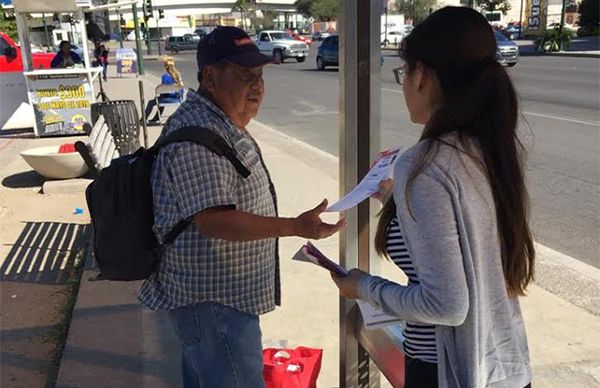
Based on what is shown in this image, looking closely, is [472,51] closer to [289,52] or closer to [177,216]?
[177,216]

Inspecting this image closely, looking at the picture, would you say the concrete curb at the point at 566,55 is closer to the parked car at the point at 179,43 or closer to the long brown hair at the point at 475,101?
the parked car at the point at 179,43

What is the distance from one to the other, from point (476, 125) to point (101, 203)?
44.9 inches

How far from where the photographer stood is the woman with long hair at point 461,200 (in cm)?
134

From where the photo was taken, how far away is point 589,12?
39188mm

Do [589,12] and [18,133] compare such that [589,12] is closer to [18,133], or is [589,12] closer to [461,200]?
[18,133]

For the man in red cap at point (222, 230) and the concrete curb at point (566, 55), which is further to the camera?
the concrete curb at point (566, 55)

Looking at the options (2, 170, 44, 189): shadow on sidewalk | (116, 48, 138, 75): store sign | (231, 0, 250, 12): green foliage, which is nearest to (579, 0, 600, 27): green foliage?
(116, 48, 138, 75): store sign

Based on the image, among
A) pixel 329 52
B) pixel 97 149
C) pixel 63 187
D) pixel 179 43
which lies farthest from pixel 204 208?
pixel 179 43

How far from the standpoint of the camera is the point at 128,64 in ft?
78.7

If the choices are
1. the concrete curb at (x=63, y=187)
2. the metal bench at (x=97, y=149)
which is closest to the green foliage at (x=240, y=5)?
the concrete curb at (x=63, y=187)

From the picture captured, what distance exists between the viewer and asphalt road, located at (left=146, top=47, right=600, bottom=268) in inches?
209

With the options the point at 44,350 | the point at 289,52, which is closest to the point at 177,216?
the point at 44,350

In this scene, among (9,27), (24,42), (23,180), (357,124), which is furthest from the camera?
(9,27)

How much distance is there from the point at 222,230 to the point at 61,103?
376 inches
